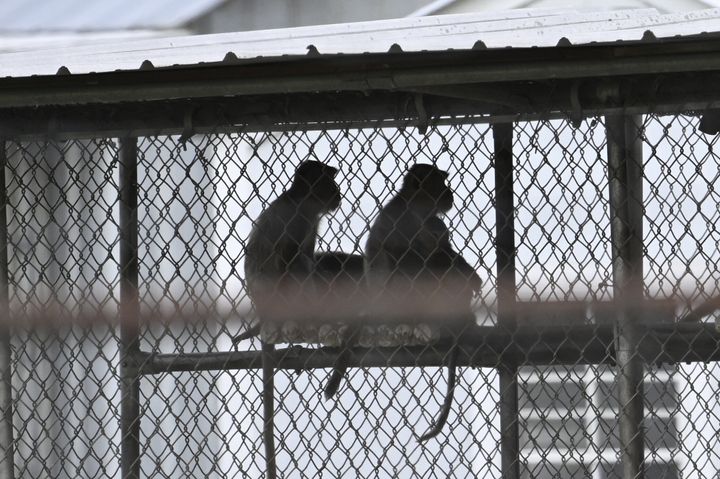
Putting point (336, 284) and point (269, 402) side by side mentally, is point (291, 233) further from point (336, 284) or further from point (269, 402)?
point (269, 402)

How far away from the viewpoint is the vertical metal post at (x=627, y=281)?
114 inches

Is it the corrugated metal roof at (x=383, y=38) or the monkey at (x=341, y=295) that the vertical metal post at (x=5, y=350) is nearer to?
the corrugated metal roof at (x=383, y=38)

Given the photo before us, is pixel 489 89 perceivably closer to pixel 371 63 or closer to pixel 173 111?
pixel 371 63

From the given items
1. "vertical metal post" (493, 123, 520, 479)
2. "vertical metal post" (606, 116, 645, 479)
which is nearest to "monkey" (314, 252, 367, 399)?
"vertical metal post" (493, 123, 520, 479)

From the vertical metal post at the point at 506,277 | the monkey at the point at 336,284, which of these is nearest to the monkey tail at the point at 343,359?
the monkey at the point at 336,284

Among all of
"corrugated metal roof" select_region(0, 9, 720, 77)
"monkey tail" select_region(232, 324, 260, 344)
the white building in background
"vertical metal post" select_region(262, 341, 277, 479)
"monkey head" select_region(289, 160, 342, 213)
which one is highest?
the white building in background

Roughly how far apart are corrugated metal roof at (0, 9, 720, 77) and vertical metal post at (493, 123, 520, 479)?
2.23 feet

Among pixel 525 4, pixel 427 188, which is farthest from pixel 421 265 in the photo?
pixel 525 4

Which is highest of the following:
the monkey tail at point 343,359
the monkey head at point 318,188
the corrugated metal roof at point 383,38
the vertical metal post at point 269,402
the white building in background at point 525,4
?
the white building in background at point 525,4

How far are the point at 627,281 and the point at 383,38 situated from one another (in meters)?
0.98

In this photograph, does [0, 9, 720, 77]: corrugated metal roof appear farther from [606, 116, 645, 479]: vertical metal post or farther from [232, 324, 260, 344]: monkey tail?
[232, 324, 260, 344]: monkey tail

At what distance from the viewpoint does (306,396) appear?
5043mm

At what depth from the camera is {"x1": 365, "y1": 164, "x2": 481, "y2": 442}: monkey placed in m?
3.33

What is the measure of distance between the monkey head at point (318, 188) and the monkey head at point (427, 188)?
0.28 m
